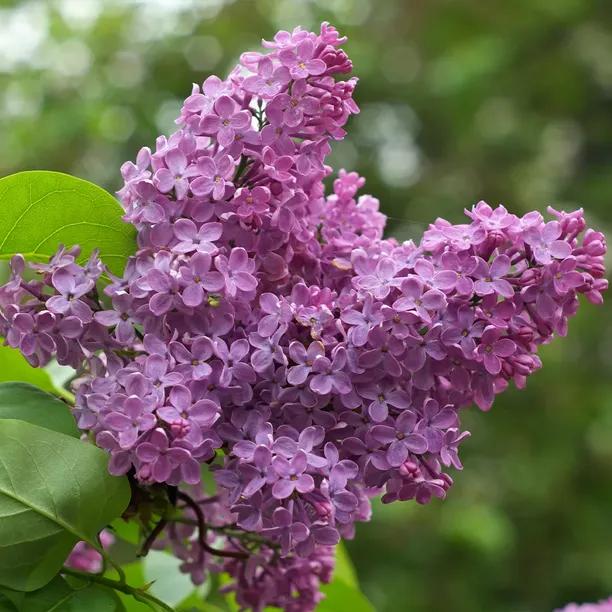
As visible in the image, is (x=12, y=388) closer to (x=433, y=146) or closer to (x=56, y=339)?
(x=56, y=339)

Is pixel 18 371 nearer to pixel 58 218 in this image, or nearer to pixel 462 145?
pixel 58 218

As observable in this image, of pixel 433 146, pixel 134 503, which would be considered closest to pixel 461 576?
pixel 433 146

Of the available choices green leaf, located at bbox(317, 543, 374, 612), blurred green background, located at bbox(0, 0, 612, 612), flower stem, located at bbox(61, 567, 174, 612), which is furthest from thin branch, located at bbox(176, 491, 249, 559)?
blurred green background, located at bbox(0, 0, 612, 612)

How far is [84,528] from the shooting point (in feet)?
1.63

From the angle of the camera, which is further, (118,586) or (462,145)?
(462,145)

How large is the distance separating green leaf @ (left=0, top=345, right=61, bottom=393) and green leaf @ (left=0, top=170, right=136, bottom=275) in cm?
9

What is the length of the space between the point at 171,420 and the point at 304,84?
189 millimetres

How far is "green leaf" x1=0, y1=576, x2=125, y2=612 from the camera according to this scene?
19.0 inches

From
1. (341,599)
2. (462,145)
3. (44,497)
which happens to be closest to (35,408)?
(44,497)

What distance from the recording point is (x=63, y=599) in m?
0.49

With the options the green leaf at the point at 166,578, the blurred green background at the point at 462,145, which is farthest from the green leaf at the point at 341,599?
the blurred green background at the point at 462,145

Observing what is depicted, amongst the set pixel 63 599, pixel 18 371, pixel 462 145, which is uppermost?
pixel 462 145

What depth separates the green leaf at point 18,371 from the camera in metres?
0.61

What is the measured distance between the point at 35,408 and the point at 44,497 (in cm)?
6
